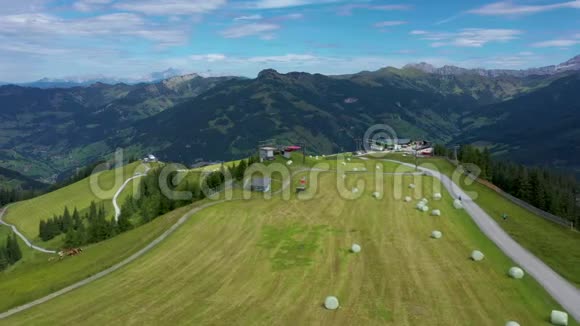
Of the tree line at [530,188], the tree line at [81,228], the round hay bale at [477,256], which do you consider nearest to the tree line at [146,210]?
the tree line at [81,228]

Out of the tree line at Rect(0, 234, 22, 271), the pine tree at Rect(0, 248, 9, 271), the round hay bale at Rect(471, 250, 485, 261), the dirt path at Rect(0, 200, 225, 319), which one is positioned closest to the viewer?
the dirt path at Rect(0, 200, 225, 319)

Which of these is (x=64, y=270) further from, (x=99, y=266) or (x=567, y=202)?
(x=567, y=202)

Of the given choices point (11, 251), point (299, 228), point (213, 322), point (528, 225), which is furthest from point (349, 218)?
point (11, 251)

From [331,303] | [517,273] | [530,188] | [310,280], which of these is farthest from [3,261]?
[530,188]

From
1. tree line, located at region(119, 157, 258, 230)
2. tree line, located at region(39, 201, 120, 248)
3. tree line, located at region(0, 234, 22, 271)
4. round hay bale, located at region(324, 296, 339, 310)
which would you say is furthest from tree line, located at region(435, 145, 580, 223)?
tree line, located at region(0, 234, 22, 271)

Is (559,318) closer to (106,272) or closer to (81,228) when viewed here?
(106,272)

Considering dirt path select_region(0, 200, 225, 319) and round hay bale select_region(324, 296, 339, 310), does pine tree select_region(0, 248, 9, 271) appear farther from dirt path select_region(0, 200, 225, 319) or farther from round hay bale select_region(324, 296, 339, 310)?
round hay bale select_region(324, 296, 339, 310)
